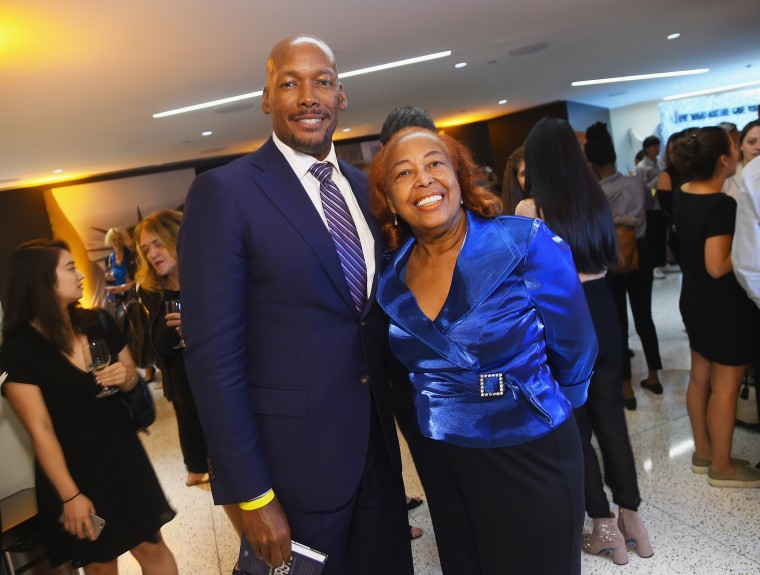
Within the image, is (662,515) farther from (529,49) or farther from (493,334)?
(529,49)

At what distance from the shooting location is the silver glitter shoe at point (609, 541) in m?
2.30

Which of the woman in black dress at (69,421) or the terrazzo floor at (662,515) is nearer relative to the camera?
the woman in black dress at (69,421)

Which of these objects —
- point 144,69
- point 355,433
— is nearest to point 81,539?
point 355,433

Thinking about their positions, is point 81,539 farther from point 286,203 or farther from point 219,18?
point 219,18

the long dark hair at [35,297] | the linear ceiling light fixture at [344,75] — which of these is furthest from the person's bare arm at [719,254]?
the linear ceiling light fixture at [344,75]

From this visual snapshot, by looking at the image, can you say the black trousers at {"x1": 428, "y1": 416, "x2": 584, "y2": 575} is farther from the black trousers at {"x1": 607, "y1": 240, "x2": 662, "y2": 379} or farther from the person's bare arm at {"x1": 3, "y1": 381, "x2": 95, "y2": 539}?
the black trousers at {"x1": 607, "y1": 240, "x2": 662, "y2": 379}

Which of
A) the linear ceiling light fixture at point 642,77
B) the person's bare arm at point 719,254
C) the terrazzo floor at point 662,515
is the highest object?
the linear ceiling light fixture at point 642,77

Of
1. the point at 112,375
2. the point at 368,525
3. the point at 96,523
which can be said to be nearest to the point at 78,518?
the point at 96,523

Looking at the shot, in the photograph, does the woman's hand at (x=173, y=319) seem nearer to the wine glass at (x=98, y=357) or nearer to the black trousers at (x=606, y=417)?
the wine glass at (x=98, y=357)

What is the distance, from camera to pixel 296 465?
55.7 inches

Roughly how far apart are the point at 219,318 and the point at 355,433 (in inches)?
17.4

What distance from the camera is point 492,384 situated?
1.34 m

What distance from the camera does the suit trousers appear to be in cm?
145

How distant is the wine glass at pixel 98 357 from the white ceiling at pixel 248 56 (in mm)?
2584
